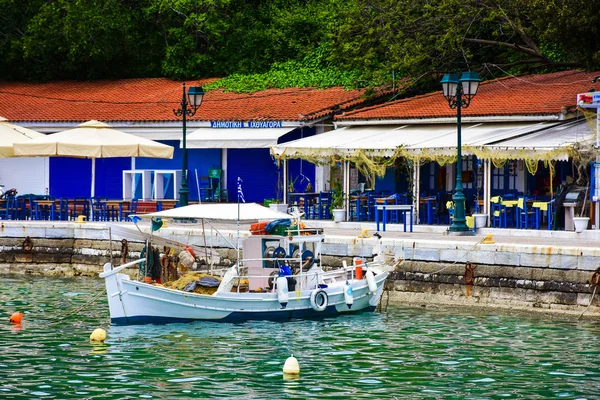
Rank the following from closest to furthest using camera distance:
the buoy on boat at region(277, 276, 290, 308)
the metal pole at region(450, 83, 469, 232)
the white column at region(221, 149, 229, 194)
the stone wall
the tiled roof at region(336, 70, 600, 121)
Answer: the buoy on boat at region(277, 276, 290, 308) → the stone wall → the metal pole at region(450, 83, 469, 232) → the tiled roof at region(336, 70, 600, 121) → the white column at region(221, 149, 229, 194)

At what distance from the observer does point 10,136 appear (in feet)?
104

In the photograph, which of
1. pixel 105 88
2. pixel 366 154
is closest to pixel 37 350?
pixel 366 154

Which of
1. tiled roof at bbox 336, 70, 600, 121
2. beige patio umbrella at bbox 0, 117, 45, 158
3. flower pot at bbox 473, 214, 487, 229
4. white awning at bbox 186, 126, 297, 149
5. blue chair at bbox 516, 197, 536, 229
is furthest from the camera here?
white awning at bbox 186, 126, 297, 149

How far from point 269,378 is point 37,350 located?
4.11 metres

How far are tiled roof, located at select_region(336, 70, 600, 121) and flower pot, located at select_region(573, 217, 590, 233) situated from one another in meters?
3.84

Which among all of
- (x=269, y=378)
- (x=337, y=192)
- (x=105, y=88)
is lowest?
(x=269, y=378)

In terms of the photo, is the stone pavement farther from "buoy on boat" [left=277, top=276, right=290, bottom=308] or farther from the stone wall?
"buoy on boat" [left=277, top=276, right=290, bottom=308]

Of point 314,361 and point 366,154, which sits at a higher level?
point 366,154

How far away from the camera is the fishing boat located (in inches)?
813

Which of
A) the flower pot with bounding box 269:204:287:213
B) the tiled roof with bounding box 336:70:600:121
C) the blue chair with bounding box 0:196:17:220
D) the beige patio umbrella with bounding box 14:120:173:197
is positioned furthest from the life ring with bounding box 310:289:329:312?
the blue chair with bounding box 0:196:17:220

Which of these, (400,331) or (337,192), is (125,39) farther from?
(400,331)

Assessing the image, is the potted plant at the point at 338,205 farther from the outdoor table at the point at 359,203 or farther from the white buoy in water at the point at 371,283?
the white buoy in water at the point at 371,283

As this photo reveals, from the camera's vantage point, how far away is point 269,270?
21.8m

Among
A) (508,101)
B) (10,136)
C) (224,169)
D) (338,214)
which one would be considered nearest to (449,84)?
(508,101)
